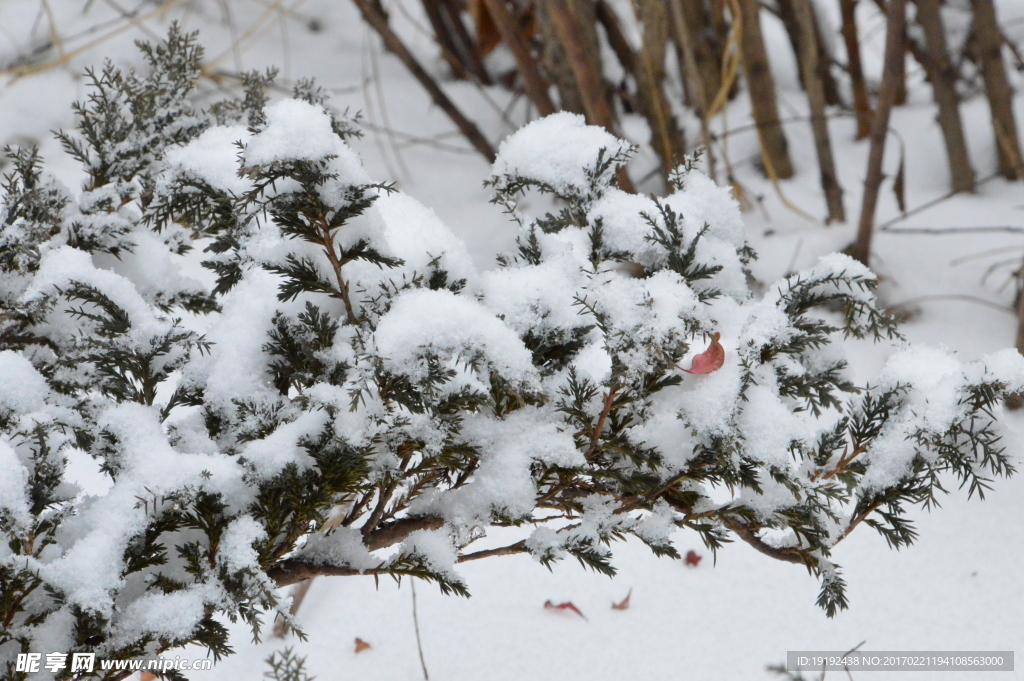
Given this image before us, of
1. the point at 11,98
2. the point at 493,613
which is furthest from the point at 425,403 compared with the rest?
the point at 11,98

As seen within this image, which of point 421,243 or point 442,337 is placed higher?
point 421,243

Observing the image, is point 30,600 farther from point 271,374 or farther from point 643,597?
point 643,597

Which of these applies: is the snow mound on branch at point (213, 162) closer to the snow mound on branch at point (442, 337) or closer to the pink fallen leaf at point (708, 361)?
the snow mound on branch at point (442, 337)

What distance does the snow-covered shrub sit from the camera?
55 centimetres

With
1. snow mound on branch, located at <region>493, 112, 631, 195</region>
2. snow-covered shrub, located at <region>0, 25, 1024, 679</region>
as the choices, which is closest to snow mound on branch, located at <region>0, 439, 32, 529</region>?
snow-covered shrub, located at <region>0, 25, 1024, 679</region>

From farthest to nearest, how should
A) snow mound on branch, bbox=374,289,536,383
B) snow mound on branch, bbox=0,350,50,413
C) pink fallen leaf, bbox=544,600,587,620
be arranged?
pink fallen leaf, bbox=544,600,587,620 → snow mound on branch, bbox=0,350,50,413 → snow mound on branch, bbox=374,289,536,383

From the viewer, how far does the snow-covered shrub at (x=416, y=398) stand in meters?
0.55

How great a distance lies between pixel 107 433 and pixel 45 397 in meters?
0.08

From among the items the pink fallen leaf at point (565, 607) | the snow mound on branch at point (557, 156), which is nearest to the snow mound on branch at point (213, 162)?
the snow mound on branch at point (557, 156)

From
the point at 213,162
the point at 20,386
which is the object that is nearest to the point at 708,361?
the point at 213,162

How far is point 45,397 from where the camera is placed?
25.7 inches

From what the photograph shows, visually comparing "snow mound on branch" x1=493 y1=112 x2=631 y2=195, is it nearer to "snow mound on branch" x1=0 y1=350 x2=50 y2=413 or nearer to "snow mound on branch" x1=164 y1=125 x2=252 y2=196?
"snow mound on branch" x1=164 y1=125 x2=252 y2=196

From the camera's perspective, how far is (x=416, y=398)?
56cm

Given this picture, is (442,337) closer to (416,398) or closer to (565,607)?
(416,398)
